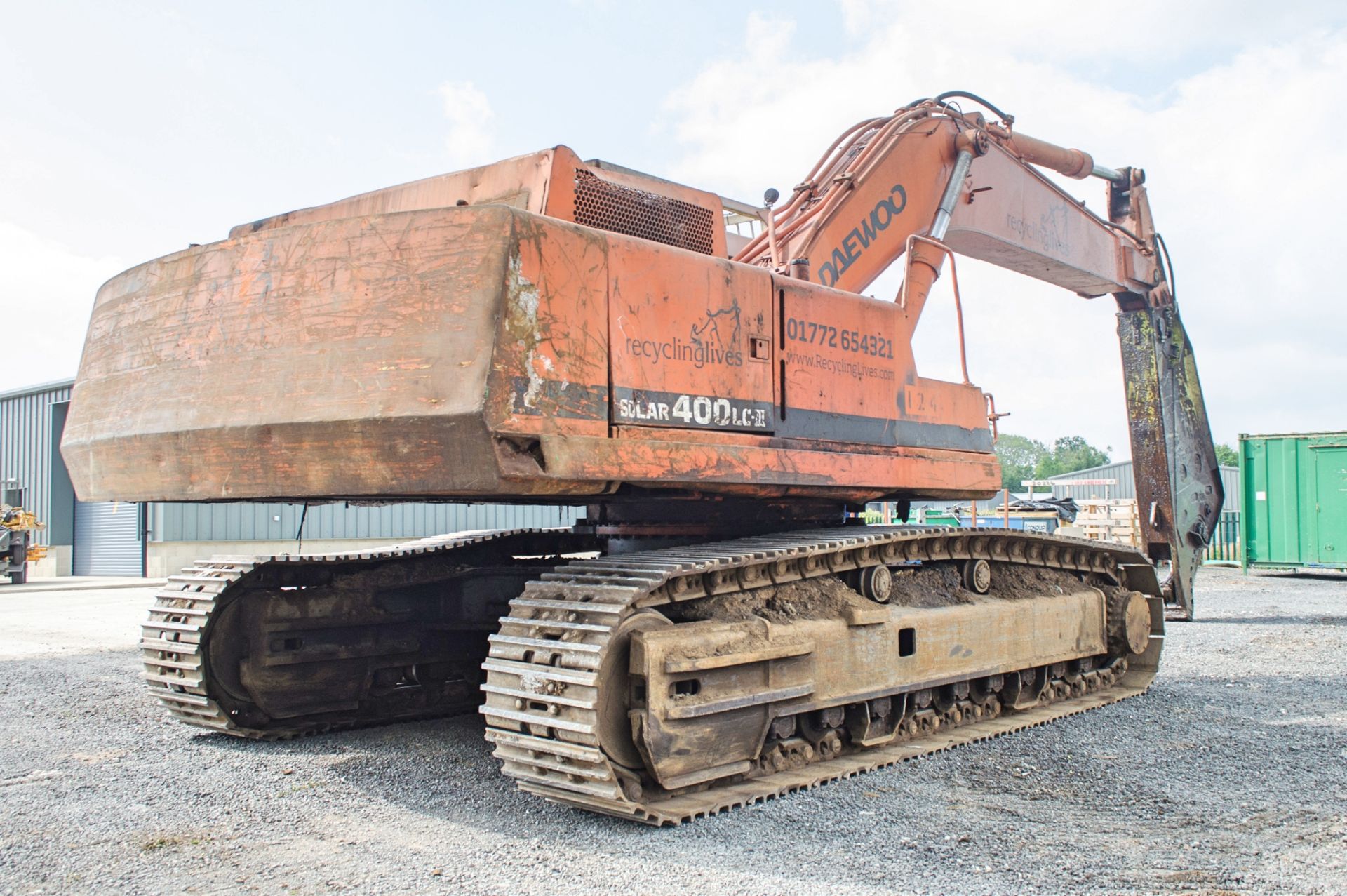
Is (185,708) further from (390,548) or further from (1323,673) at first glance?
(1323,673)

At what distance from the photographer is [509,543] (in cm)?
749

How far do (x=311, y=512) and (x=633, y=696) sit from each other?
2345cm

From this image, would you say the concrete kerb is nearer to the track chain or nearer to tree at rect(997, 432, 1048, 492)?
the track chain

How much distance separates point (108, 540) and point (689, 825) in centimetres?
2653

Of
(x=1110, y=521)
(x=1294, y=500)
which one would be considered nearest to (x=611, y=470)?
(x=1294, y=500)

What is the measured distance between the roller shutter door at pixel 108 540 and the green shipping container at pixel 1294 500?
24.0 meters

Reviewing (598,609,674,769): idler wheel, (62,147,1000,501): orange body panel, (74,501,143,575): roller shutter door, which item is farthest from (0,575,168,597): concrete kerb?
(598,609,674,769): idler wheel

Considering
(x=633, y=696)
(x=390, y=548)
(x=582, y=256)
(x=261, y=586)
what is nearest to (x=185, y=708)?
(x=261, y=586)

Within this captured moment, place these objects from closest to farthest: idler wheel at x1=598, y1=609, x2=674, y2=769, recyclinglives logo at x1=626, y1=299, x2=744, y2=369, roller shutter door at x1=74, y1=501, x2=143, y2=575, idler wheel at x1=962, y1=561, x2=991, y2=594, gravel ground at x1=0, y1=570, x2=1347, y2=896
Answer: gravel ground at x1=0, y1=570, x2=1347, y2=896, idler wheel at x1=598, y1=609, x2=674, y2=769, recyclinglives logo at x1=626, y1=299, x2=744, y2=369, idler wheel at x1=962, y1=561, x2=991, y2=594, roller shutter door at x1=74, y1=501, x2=143, y2=575

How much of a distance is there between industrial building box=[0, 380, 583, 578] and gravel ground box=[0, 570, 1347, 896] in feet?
58.1

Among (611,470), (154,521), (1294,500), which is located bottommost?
(154,521)

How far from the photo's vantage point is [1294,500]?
21.2 meters

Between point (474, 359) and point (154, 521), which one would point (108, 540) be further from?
→ point (474, 359)

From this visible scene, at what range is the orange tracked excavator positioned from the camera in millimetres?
4531
